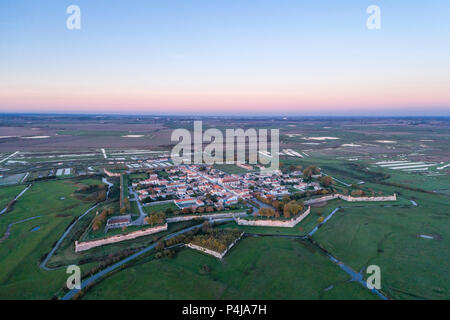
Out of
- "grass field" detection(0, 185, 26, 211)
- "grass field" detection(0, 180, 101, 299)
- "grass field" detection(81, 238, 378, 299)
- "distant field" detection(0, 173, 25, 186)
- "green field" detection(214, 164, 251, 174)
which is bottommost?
"grass field" detection(81, 238, 378, 299)

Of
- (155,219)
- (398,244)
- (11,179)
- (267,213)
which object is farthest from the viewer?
(11,179)

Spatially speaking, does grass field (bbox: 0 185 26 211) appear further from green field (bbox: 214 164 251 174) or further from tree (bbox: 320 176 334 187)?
tree (bbox: 320 176 334 187)

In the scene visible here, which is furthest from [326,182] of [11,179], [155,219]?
[11,179]

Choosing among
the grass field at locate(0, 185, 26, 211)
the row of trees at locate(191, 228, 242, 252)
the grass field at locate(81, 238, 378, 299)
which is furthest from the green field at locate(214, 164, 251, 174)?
the grass field at locate(0, 185, 26, 211)

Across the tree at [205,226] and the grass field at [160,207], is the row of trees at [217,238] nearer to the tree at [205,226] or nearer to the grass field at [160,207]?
the tree at [205,226]

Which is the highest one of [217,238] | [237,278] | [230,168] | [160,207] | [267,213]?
[230,168]

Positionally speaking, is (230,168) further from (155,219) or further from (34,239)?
(34,239)
